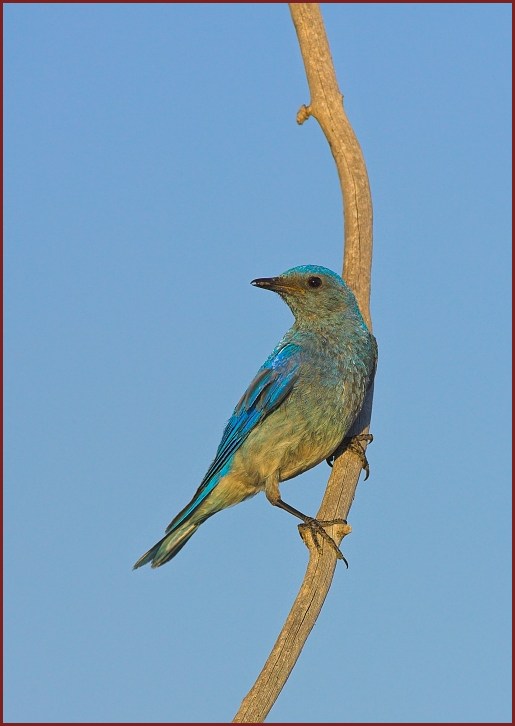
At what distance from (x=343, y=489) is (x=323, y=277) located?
1.55 meters

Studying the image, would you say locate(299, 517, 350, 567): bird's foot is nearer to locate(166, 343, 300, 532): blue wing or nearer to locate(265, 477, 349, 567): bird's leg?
locate(265, 477, 349, 567): bird's leg

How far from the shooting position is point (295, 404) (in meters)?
7.33

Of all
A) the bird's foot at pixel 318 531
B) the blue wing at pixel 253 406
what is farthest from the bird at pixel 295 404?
the bird's foot at pixel 318 531

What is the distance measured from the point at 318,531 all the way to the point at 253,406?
1.08 metres

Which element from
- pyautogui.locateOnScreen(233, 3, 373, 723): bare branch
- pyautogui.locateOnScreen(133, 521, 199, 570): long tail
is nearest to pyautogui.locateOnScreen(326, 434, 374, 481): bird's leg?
pyautogui.locateOnScreen(233, 3, 373, 723): bare branch

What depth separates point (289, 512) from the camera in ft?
23.7

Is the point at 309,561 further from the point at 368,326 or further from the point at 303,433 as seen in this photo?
the point at 368,326

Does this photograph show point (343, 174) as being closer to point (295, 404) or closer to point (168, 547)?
point (295, 404)

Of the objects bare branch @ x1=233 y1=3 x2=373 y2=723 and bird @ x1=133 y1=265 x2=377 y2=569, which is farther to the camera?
bare branch @ x1=233 y1=3 x2=373 y2=723

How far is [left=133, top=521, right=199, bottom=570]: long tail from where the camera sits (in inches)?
299

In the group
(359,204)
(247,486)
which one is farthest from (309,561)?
(359,204)

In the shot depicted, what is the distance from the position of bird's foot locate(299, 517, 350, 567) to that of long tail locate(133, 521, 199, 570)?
3.59ft

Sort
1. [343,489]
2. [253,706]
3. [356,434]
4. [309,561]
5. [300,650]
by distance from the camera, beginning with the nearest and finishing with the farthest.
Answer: [253,706], [300,650], [309,561], [343,489], [356,434]

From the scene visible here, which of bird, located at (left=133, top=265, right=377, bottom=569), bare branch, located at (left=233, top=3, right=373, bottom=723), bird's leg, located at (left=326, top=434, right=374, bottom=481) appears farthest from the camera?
bird's leg, located at (left=326, top=434, right=374, bottom=481)
